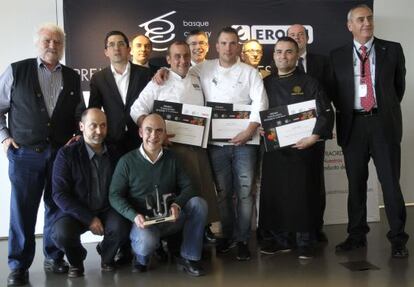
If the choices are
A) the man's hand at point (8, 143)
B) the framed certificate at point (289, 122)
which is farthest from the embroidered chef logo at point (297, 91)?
the man's hand at point (8, 143)

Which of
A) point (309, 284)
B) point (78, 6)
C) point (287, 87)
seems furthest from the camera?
point (78, 6)

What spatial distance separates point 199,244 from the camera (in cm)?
313

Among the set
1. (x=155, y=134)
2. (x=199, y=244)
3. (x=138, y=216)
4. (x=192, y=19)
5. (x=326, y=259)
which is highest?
(x=192, y=19)

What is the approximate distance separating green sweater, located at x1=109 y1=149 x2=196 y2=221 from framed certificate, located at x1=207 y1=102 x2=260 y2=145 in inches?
18.9

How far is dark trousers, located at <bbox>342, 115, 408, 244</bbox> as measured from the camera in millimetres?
3414

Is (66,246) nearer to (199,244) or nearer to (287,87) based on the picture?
(199,244)

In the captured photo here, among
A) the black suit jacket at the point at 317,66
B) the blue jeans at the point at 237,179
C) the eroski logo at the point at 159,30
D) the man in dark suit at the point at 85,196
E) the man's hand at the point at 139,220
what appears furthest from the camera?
the eroski logo at the point at 159,30

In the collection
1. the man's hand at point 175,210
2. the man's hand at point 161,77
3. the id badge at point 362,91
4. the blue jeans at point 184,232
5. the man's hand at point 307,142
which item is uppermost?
the man's hand at point 161,77

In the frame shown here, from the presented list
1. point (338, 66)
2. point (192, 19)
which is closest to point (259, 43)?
point (192, 19)

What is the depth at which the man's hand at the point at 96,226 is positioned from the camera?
3.02m

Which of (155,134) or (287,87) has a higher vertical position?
(287,87)

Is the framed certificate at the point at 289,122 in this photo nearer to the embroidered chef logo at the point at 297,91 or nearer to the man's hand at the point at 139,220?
the embroidered chef logo at the point at 297,91

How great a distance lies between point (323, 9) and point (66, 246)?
12.5 feet

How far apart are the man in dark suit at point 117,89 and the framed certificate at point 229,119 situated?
606 mm
